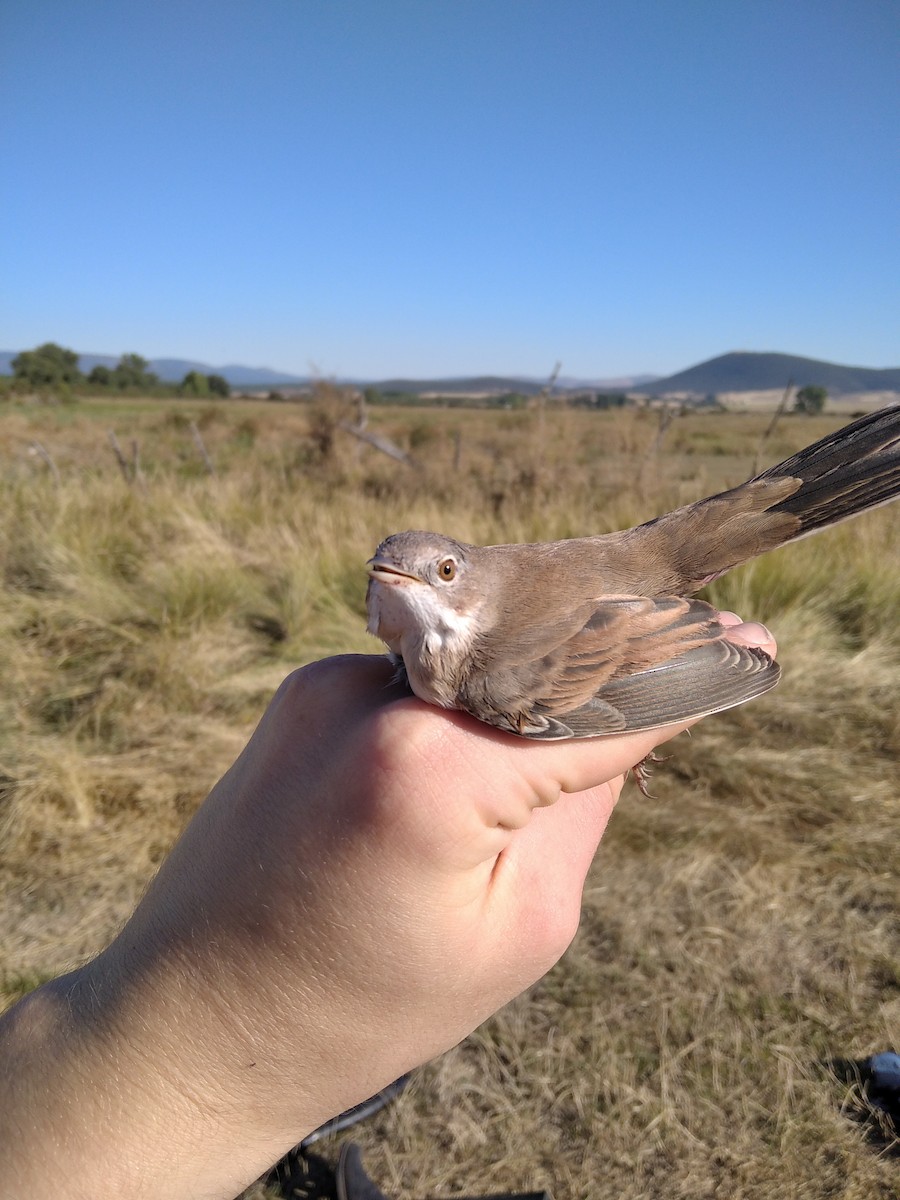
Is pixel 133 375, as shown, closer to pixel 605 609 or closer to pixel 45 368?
pixel 45 368

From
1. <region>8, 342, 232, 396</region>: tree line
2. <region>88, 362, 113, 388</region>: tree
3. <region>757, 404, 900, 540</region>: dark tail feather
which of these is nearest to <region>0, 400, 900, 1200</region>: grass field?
<region>757, 404, 900, 540</region>: dark tail feather

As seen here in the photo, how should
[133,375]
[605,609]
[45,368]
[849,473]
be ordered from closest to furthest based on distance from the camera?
[605,609] → [849,473] → [45,368] → [133,375]

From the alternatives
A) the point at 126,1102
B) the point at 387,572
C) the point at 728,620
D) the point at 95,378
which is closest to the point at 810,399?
the point at 728,620

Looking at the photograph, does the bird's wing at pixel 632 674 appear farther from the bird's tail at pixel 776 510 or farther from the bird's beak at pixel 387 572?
the bird's beak at pixel 387 572

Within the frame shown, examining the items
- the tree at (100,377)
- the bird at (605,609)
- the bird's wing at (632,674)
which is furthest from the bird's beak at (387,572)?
the tree at (100,377)

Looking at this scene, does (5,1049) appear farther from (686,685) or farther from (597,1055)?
(597,1055)

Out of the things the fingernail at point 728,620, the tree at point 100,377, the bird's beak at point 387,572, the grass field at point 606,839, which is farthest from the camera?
the tree at point 100,377

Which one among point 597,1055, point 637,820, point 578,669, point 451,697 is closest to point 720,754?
point 637,820
